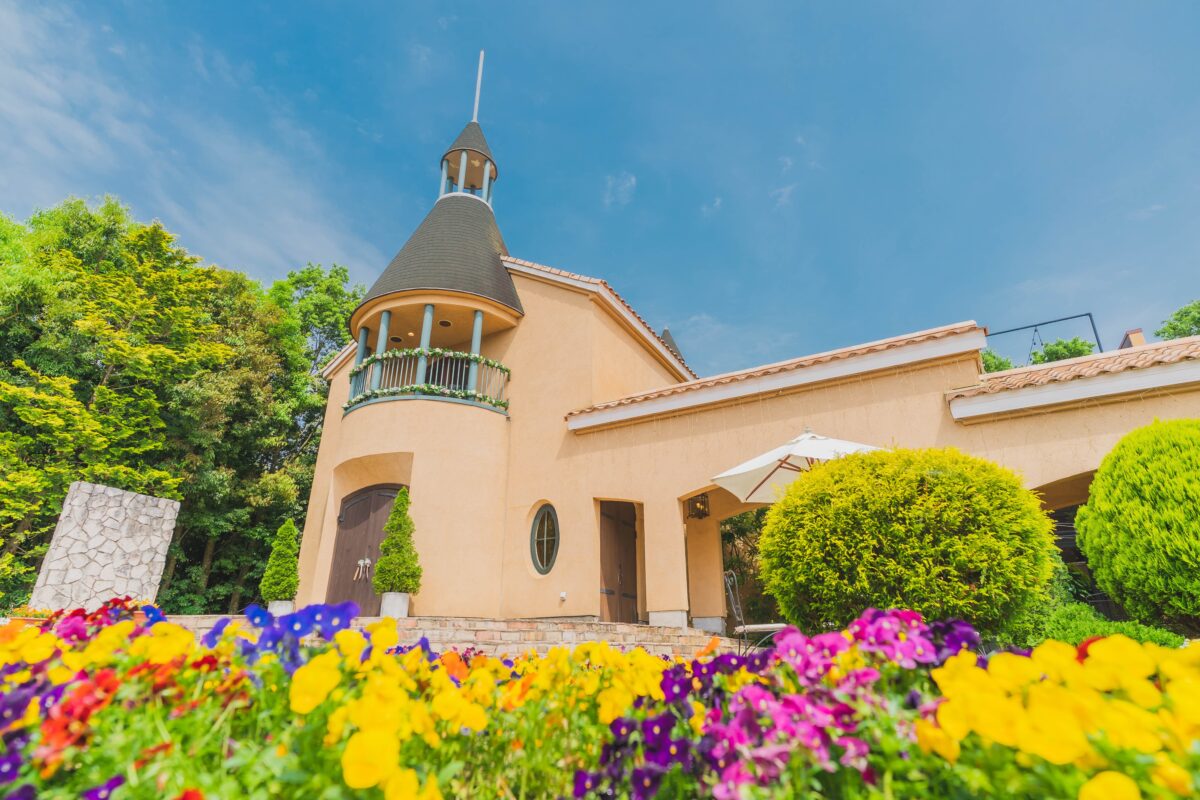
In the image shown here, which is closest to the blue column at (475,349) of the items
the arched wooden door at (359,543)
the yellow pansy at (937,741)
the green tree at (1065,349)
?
the arched wooden door at (359,543)

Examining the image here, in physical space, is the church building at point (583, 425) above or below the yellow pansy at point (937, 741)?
above

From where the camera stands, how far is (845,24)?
11.7 metres

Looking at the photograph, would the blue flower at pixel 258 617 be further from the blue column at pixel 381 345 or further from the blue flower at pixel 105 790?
the blue column at pixel 381 345

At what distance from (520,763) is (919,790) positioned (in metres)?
1.32

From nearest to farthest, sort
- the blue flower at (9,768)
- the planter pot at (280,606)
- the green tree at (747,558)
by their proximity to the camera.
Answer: the blue flower at (9,768), the planter pot at (280,606), the green tree at (747,558)

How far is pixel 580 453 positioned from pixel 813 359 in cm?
472

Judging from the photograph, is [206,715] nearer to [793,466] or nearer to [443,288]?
[793,466]

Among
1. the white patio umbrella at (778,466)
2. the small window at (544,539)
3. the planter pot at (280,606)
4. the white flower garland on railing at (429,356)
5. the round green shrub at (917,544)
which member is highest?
the white flower garland on railing at (429,356)

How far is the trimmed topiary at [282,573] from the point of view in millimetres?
12008

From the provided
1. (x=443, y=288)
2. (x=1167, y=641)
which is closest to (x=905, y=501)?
(x=1167, y=641)

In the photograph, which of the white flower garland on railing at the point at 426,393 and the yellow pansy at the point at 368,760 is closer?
the yellow pansy at the point at 368,760

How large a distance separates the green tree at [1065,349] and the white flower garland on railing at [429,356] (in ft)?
87.3

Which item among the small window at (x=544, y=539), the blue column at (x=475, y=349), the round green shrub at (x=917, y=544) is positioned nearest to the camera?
the round green shrub at (x=917, y=544)

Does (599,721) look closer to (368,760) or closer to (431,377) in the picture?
(368,760)
